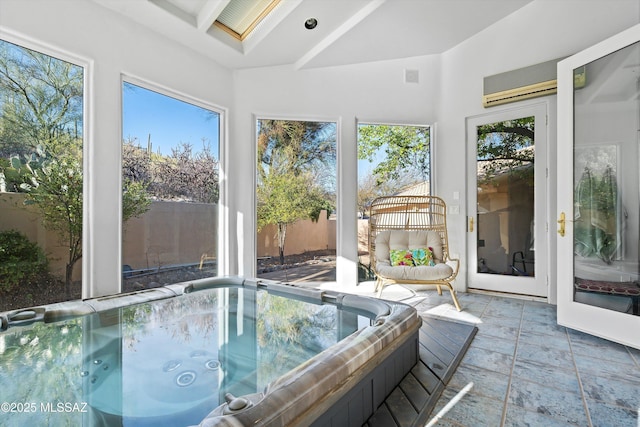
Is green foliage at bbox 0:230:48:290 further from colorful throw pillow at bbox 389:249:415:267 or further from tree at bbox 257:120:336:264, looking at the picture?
colorful throw pillow at bbox 389:249:415:267

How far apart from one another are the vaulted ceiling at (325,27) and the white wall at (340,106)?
0.15 m

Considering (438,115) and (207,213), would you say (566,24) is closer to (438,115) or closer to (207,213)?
(438,115)

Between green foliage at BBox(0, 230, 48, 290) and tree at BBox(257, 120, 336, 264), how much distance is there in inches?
80.2

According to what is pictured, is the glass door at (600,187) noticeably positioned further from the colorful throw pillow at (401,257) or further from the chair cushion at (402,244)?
the colorful throw pillow at (401,257)

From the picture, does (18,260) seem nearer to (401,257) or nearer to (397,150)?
(401,257)

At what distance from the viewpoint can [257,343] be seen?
188 centimetres

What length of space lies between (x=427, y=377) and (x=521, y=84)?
125 inches

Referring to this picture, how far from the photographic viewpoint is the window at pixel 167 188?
115 inches

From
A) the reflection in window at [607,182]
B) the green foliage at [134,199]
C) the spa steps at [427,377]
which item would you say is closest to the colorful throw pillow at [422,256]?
the spa steps at [427,377]

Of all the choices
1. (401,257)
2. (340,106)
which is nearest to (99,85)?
(340,106)

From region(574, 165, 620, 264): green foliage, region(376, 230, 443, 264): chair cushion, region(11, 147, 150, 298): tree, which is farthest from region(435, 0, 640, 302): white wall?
region(11, 147, 150, 298): tree

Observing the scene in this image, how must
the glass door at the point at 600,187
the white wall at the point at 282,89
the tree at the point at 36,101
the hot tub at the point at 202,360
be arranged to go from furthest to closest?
the white wall at the point at 282,89 < the glass door at the point at 600,187 < the tree at the point at 36,101 < the hot tub at the point at 202,360

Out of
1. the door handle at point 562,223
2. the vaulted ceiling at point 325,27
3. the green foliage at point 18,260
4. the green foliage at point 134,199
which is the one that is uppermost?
the vaulted ceiling at point 325,27

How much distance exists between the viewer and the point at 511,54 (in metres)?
3.49
